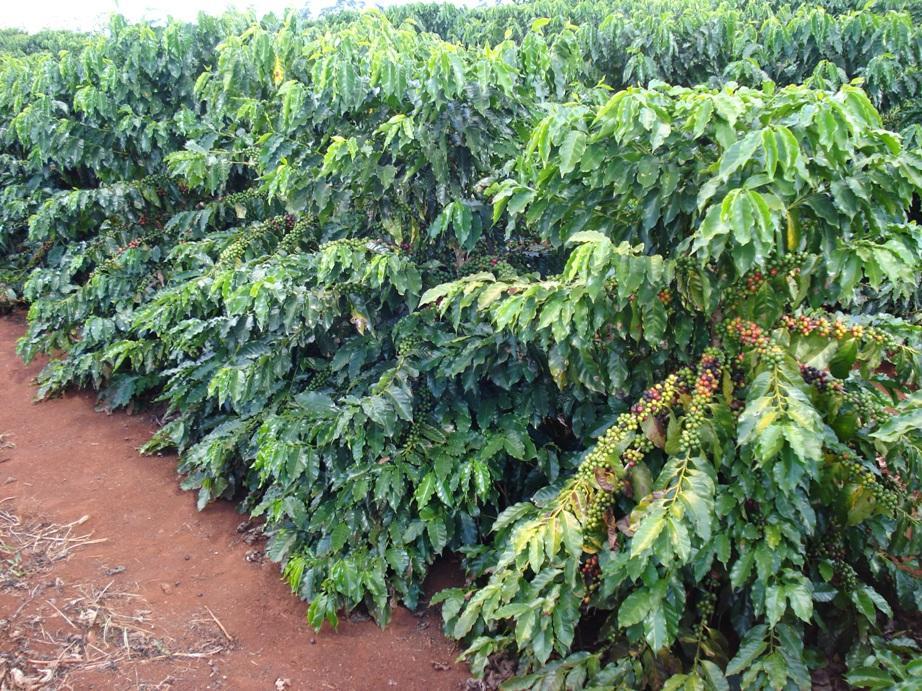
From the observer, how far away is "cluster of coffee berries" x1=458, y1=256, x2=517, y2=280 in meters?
3.10

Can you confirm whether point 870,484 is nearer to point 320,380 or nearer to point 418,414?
point 418,414

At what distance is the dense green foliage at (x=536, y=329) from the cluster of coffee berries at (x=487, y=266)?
33mm

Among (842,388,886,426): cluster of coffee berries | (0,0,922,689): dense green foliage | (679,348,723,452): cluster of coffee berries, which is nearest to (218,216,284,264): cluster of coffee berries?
(0,0,922,689): dense green foliage

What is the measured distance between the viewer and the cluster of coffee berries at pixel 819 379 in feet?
7.34

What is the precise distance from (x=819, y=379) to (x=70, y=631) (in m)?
2.96

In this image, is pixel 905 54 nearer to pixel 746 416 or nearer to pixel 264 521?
pixel 746 416

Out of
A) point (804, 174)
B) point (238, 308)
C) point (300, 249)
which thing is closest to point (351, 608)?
point (238, 308)

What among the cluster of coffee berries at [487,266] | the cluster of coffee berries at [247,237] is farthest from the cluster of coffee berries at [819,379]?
the cluster of coffee berries at [247,237]

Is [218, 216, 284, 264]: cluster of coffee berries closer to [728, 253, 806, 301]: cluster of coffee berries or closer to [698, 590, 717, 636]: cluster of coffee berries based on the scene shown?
[728, 253, 806, 301]: cluster of coffee berries

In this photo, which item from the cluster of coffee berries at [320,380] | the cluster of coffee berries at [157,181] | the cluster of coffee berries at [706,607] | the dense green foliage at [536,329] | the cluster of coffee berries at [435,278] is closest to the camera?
the dense green foliage at [536,329]

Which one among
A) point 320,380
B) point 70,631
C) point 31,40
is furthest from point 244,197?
point 31,40

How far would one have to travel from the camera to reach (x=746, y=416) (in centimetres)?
202

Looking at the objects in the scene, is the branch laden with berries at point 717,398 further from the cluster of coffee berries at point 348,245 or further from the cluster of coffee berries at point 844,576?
the cluster of coffee berries at point 348,245

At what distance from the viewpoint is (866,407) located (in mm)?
2211
